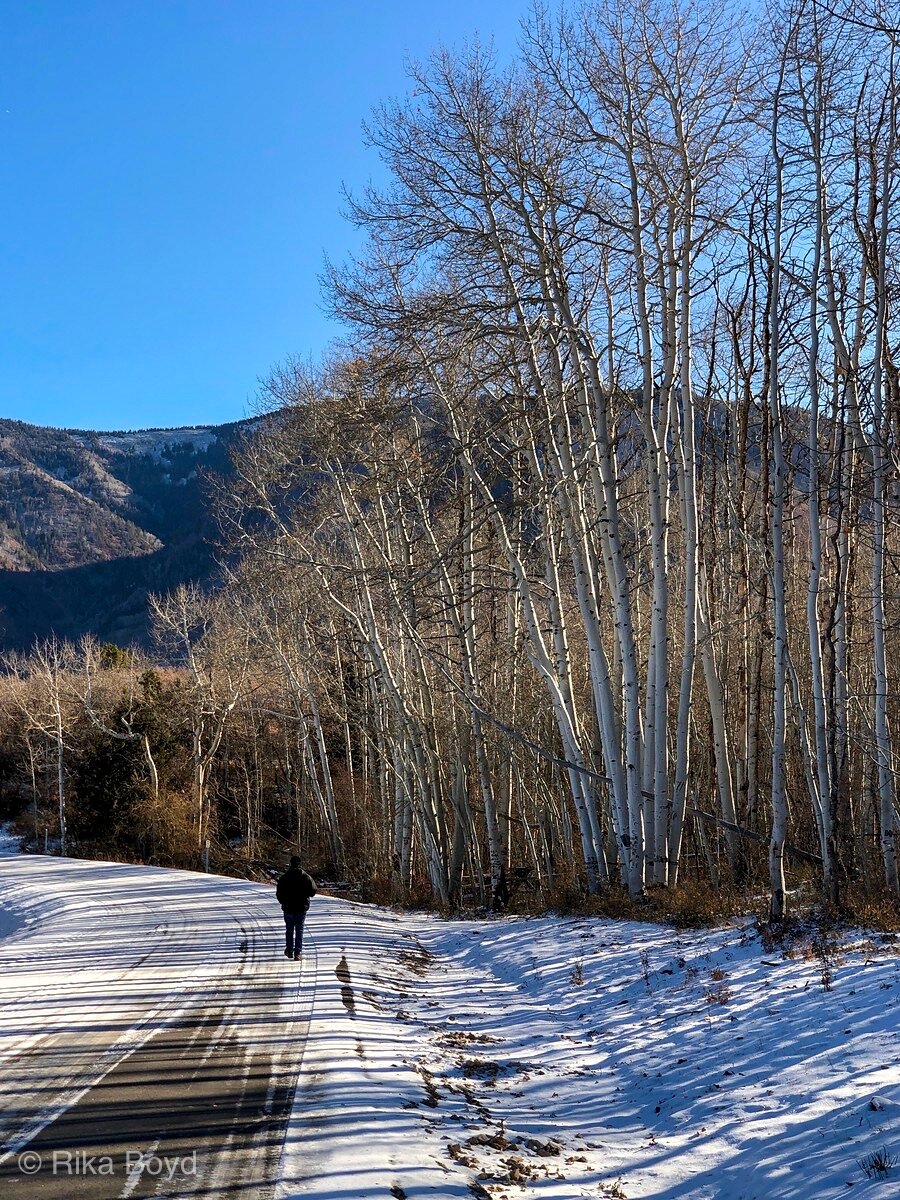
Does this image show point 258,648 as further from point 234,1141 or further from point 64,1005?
point 234,1141

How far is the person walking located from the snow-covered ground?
0.26 metres

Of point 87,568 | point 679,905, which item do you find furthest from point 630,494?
point 87,568

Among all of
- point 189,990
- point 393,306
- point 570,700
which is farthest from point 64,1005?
point 393,306

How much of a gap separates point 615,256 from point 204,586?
4644 inches

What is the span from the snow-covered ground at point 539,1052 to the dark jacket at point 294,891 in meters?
0.70

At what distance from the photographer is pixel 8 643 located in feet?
450

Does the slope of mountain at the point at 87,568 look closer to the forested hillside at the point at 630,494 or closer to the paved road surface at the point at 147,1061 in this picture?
the forested hillside at the point at 630,494

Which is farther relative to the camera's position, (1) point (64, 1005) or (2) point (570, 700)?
(2) point (570, 700)

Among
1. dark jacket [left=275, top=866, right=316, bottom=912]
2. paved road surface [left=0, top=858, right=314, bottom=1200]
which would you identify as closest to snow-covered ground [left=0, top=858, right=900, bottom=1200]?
paved road surface [left=0, top=858, right=314, bottom=1200]

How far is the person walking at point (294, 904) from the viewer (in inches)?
427

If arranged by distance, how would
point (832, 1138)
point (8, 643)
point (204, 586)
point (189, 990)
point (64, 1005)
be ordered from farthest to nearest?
1. point (8, 643)
2. point (204, 586)
3. point (189, 990)
4. point (64, 1005)
5. point (832, 1138)

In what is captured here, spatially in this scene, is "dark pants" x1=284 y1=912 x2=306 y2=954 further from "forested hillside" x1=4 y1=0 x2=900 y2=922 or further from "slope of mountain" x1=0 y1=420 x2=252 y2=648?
"slope of mountain" x1=0 y1=420 x2=252 y2=648

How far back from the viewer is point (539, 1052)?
7125mm

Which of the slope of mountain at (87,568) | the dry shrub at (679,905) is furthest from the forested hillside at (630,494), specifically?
the slope of mountain at (87,568)
